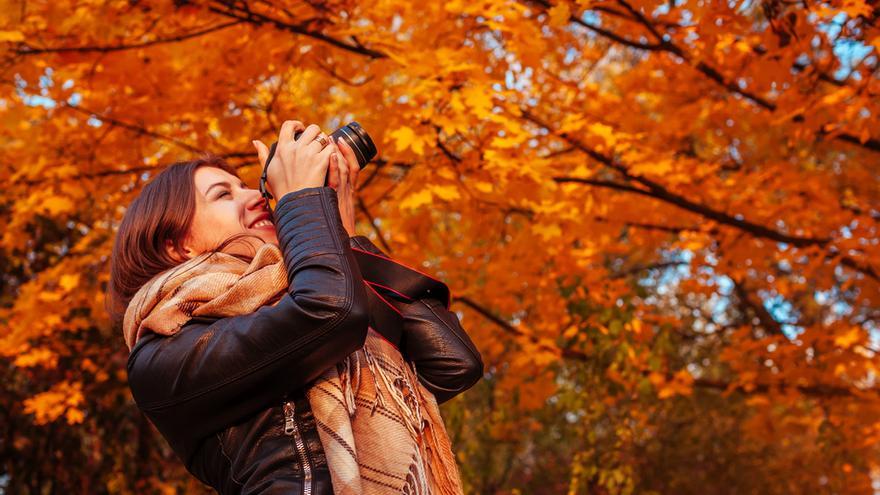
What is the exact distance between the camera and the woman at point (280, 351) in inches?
46.6

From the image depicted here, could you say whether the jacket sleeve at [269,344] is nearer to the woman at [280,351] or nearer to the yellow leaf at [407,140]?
the woman at [280,351]

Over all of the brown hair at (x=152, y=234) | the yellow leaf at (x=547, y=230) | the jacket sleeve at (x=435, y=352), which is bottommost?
the brown hair at (x=152, y=234)

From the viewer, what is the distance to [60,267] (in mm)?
4375

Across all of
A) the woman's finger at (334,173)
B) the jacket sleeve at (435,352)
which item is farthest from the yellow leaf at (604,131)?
the woman's finger at (334,173)

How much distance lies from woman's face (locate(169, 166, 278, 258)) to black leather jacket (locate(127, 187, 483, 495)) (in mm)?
204

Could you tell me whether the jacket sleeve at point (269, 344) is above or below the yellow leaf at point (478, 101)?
below

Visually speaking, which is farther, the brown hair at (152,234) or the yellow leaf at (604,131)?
the yellow leaf at (604,131)

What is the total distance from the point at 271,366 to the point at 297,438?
0.41 ft

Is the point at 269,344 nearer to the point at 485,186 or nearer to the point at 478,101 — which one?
the point at 478,101

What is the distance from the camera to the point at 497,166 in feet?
9.51

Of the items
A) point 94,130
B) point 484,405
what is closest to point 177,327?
point 94,130

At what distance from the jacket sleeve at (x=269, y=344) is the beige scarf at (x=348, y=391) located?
36 mm

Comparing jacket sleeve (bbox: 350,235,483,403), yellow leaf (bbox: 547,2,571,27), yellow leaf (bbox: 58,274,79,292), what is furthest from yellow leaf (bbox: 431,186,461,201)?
yellow leaf (bbox: 58,274,79,292)

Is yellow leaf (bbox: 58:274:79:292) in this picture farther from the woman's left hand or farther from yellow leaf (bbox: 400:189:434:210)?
the woman's left hand
